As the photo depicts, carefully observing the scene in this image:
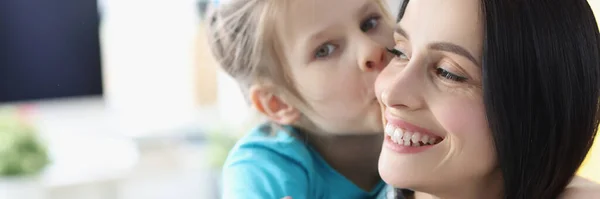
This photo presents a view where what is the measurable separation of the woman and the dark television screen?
0.67 meters

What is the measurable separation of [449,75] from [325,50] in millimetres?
222

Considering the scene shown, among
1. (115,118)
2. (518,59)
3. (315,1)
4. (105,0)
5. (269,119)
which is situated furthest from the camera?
(115,118)

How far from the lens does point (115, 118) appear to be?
4.41 feet

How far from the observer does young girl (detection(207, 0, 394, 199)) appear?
2.39ft

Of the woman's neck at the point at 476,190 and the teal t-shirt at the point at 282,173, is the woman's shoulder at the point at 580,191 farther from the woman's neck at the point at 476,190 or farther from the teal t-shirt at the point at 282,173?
the teal t-shirt at the point at 282,173

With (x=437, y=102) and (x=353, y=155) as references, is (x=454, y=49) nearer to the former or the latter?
(x=437, y=102)

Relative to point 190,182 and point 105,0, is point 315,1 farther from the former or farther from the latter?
point 190,182

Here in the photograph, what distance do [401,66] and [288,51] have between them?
0.61ft

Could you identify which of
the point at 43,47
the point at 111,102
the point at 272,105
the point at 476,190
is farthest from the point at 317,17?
the point at 111,102

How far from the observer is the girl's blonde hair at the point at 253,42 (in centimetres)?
76

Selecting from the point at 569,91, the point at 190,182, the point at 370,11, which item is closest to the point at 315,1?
the point at 370,11

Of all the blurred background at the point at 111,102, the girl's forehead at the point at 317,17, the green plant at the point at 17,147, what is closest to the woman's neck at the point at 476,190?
the girl's forehead at the point at 317,17

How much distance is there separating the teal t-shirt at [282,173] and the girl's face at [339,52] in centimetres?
8

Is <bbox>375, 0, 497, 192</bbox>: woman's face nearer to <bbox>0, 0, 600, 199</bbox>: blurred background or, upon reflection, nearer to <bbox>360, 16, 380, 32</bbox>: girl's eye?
<bbox>360, 16, 380, 32</bbox>: girl's eye
